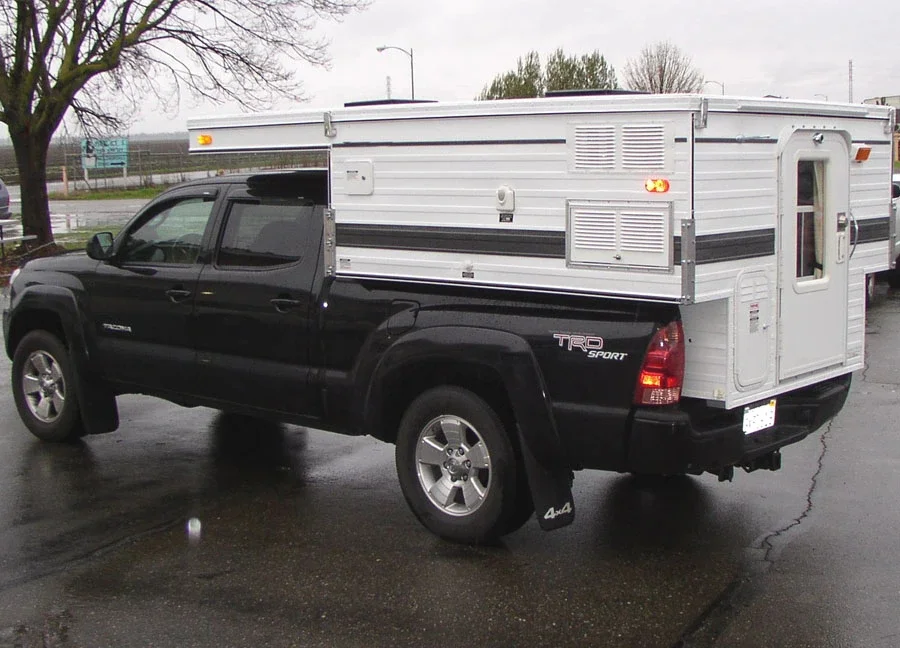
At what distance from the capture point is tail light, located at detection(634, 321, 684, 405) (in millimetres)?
4746

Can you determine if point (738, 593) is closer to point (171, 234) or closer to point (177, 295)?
point (177, 295)

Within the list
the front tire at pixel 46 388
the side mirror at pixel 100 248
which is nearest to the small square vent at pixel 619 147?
the side mirror at pixel 100 248

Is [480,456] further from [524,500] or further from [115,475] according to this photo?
[115,475]

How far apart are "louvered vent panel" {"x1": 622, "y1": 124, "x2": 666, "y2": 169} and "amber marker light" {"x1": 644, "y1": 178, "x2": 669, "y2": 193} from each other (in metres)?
0.05

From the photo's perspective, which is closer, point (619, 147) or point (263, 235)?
point (619, 147)

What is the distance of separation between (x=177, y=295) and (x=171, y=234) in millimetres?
507

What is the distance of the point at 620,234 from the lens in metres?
4.78

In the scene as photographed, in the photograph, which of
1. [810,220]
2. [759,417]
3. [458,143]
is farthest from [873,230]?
[458,143]

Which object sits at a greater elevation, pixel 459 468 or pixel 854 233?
pixel 854 233

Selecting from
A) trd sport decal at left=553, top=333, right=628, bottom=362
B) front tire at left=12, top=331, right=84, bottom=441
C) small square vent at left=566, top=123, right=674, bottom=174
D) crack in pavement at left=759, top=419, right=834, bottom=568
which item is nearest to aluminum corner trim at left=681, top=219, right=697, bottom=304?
small square vent at left=566, top=123, right=674, bottom=174

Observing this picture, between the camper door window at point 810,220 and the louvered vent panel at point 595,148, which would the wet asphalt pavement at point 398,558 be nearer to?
the camper door window at point 810,220

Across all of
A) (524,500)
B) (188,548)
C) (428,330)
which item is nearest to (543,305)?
(428,330)

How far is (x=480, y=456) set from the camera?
539 cm

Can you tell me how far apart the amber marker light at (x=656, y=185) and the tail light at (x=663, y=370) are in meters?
0.59
